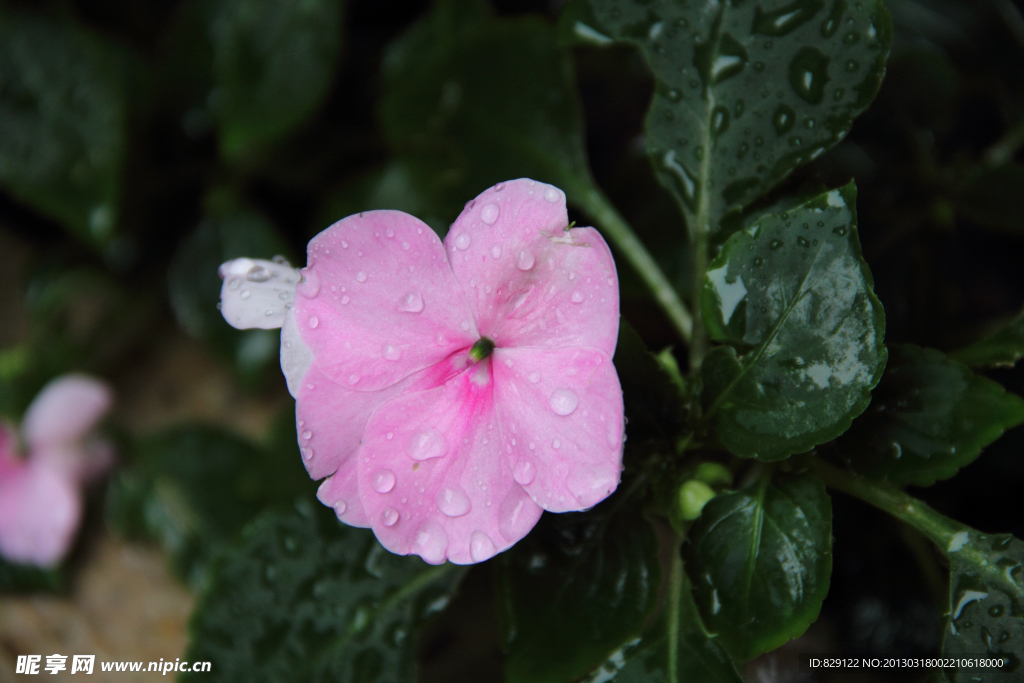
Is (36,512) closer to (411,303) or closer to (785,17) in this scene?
(411,303)

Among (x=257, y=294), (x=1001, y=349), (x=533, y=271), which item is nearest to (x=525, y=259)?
(x=533, y=271)

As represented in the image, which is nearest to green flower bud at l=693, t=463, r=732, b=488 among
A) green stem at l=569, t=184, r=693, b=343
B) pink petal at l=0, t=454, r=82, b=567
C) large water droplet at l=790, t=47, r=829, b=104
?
green stem at l=569, t=184, r=693, b=343

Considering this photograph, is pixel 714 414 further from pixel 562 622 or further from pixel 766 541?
pixel 562 622

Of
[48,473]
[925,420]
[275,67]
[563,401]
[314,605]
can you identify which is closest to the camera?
[563,401]

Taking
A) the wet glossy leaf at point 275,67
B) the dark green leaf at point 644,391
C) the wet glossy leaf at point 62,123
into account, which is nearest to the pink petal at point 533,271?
the dark green leaf at point 644,391

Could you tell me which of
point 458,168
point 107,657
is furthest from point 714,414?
point 107,657

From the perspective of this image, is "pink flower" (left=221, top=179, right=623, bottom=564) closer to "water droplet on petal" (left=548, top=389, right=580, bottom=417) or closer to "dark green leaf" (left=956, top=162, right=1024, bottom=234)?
"water droplet on petal" (left=548, top=389, right=580, bottom=417)
